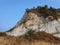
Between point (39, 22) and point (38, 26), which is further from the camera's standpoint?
point (39, 22)

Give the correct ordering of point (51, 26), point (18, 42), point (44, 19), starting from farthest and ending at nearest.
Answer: point (44, 19) < point (51, 26) < point (18, 42)

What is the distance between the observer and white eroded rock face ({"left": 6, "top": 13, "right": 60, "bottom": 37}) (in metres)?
41.5

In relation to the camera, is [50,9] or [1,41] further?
[50,9]

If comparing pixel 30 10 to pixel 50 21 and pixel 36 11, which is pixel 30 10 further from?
pixel 50 21

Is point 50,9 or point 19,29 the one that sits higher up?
point 50,9

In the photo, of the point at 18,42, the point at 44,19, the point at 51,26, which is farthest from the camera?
the point at 44,19

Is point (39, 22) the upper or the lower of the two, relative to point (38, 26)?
upper

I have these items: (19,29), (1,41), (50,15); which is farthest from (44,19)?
(1,41)

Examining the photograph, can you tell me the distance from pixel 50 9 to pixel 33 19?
355 centimetres

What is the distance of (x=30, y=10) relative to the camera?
158ft

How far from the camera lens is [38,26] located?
43.7 metres

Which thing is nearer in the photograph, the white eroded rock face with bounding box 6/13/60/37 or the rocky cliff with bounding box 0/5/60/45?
the white eroded rock face with bounding box 6/13/60/37

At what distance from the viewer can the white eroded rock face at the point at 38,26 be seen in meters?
41.5

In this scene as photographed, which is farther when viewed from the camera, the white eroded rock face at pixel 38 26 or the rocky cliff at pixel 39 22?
the rocky cliff at pixel 39 22
